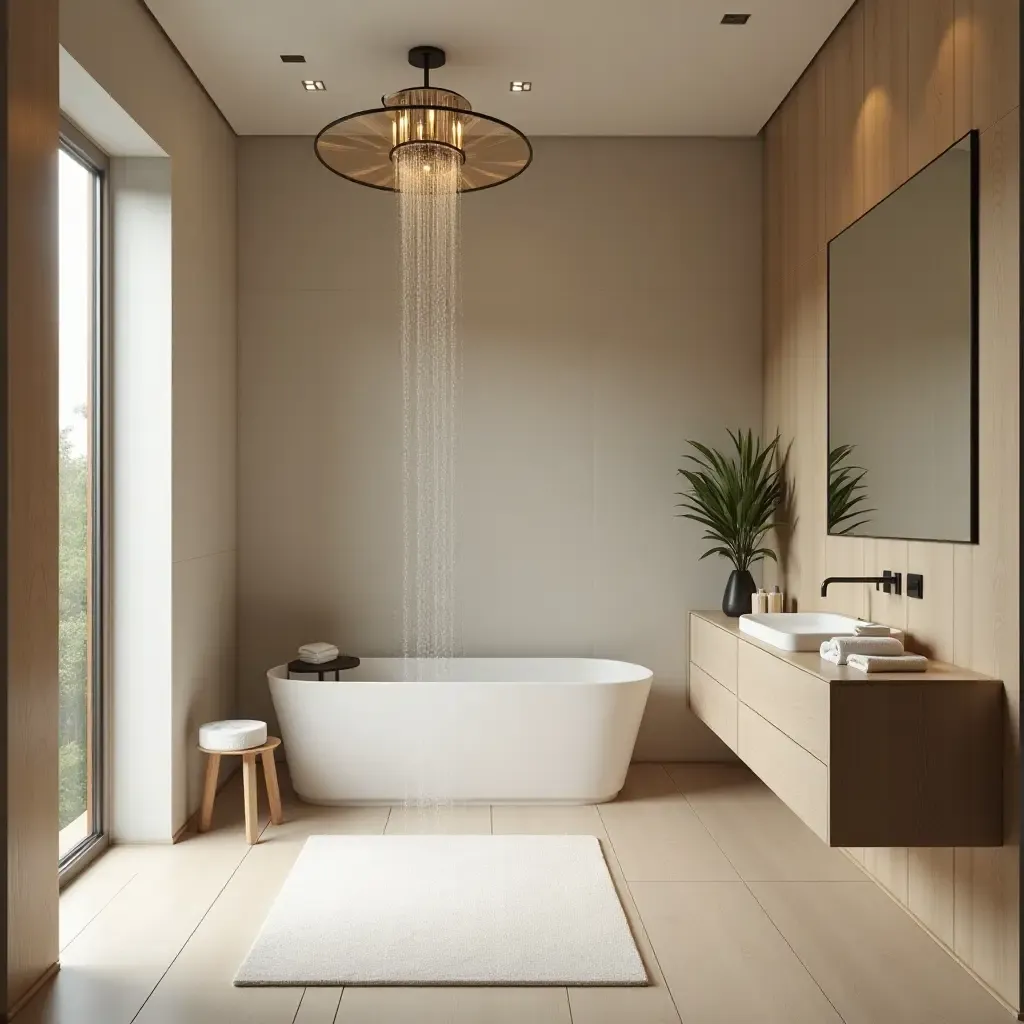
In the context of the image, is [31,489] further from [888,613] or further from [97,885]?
[888,613]

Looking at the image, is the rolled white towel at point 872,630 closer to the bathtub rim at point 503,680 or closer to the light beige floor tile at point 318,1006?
the bathtub rim at point 503,680

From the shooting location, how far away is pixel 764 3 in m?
3.68

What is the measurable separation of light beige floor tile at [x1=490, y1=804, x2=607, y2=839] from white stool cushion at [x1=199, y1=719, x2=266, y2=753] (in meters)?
1.02

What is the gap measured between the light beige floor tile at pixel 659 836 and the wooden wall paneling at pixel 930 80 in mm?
2456

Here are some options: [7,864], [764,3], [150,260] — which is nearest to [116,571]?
[150,260]

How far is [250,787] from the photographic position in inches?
153

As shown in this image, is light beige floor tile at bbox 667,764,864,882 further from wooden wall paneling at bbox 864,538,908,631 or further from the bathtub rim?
wooden wall paneling at bbox 864,538,908,631

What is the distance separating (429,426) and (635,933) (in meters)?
2.73

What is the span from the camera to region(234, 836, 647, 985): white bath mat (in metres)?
2.76

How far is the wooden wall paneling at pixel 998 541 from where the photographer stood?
262cm

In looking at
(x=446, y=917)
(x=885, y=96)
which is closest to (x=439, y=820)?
(x=446, y=917)

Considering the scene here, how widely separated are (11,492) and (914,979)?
267 cm

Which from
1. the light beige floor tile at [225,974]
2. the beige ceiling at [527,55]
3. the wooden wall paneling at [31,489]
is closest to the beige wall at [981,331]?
the beige ceiling at [527,55]

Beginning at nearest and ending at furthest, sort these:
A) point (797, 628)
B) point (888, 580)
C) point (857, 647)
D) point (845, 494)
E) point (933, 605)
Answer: point (857, 647), point (933, 605), point (888, 580), point (845, 494), point (797, 628)
